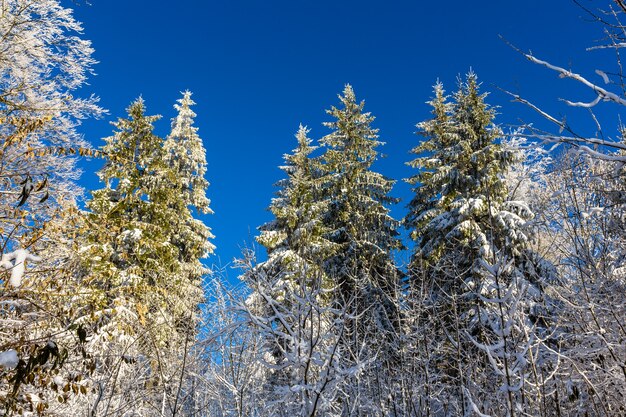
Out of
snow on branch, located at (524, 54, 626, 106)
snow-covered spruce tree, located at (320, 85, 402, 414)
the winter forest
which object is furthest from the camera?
snow-covered spruce tree, located at (320, 85, 402, 414)

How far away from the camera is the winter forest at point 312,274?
418cm

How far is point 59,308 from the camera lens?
472 centimetres

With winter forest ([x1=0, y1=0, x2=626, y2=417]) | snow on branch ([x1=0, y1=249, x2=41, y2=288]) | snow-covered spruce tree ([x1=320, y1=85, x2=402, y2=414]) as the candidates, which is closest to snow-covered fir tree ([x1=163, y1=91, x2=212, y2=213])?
winter forest ([x1=0, y1=0, x2=626, y2=417])

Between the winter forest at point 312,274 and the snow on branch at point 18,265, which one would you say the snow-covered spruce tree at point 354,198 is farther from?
the snow on branch at point 18,265

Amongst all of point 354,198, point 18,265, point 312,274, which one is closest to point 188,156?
point 354,198

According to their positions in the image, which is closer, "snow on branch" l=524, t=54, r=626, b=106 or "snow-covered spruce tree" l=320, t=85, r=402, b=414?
"snow on branch" l=524, t=54, r=626, b=106

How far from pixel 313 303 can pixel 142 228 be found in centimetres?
1169

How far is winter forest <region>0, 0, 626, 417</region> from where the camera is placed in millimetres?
4184

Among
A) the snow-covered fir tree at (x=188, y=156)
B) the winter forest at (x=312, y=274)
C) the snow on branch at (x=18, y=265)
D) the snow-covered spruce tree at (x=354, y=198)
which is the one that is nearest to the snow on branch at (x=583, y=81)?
the winter forest at (x=312, y=274)

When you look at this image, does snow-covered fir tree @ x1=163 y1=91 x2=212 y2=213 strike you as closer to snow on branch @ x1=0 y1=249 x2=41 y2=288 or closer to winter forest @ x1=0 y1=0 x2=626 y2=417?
winter forest @ x1=0 y1=0 x2=626 y2=417

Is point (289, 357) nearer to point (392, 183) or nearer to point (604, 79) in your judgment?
point (604, 79)

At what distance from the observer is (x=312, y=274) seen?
385 inches

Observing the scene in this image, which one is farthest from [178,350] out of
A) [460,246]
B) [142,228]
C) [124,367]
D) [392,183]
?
[392,183]

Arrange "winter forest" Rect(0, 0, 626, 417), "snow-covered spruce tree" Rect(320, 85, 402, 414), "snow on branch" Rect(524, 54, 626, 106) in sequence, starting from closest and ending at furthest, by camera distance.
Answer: "snow on branch" Rect(524, 54, 626, 106)
"winter forest" Rect(0, 0, 626, 417)
"snow-covered spruce tree" Rect(320, 85, 402, 414)
